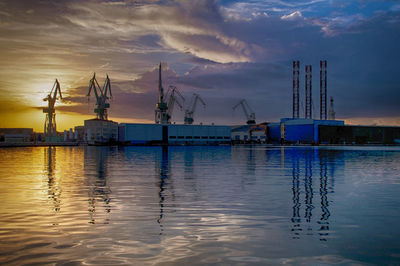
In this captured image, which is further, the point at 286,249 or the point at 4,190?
the point at 4,190

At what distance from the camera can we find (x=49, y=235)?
11.8m

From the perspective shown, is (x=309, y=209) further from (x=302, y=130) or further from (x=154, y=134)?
(x=302, y=130)

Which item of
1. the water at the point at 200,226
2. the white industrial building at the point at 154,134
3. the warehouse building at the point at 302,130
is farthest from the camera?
the white industrial building at the point at 154,134

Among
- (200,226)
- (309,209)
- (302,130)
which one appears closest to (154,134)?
(302,130)

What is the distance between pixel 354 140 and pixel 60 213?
7857 inches

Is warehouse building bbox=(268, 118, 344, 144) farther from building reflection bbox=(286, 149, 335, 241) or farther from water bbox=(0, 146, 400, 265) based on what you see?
water bbox=(0, 146, 400, 265)

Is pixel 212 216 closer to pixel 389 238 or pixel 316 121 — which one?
pixel 389 238

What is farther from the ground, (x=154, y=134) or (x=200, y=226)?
(x=154, y=134)

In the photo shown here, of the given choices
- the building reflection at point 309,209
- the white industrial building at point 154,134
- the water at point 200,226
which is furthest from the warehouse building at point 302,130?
the water at point 200,226

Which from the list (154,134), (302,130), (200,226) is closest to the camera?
(200,226)

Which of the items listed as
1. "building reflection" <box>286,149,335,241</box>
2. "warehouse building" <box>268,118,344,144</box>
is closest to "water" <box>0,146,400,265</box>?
"building reflection" <box>286,149,335,241</box>

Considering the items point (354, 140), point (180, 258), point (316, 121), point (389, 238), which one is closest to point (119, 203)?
point (180, 258)

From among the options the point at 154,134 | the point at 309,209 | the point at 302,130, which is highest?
the point at 302,130

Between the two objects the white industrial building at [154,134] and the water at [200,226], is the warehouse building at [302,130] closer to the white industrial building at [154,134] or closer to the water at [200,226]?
the white industrial building at [154,134]
